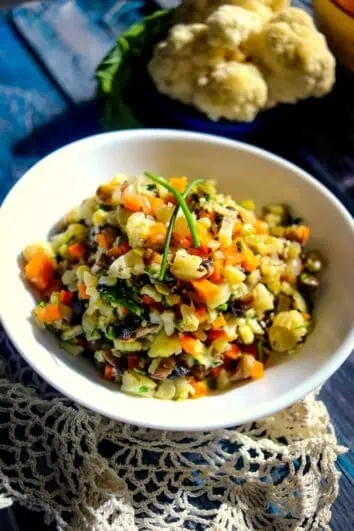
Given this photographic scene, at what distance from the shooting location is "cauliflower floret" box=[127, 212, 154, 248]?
45.8 inches

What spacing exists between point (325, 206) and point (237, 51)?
457mm

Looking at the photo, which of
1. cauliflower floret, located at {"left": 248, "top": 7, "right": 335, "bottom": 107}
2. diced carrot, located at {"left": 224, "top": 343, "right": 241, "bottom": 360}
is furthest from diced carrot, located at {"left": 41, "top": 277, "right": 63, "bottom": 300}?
cauliflower floret, located at {"left": 248, "top": 7, "right": 335, "bottom": 107}

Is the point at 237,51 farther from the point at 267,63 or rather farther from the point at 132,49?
the point at 132,49

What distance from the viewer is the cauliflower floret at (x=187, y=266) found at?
1120 millimetres

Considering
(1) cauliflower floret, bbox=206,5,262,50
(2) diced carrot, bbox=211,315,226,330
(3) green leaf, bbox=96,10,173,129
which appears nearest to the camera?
(2) diced carrot, bbox=211,315,226,330

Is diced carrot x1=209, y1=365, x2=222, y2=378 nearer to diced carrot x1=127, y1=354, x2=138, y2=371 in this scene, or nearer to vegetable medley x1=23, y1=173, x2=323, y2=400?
vegetable medley x1=23, y1=173, x2=323, y2=400

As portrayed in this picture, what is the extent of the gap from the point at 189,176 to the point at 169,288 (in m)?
0.38

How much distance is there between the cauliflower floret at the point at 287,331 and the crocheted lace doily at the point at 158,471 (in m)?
0.12

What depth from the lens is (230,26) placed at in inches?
60.2

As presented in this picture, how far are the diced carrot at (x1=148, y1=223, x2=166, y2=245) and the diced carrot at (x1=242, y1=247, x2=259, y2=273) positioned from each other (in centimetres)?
14

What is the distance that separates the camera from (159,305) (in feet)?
3.79

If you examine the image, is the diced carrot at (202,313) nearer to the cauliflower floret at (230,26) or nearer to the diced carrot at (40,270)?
the diced carrot at (40,270)

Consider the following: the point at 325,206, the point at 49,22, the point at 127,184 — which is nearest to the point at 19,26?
the point at 49,22

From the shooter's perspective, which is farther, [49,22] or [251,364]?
[49,22]
